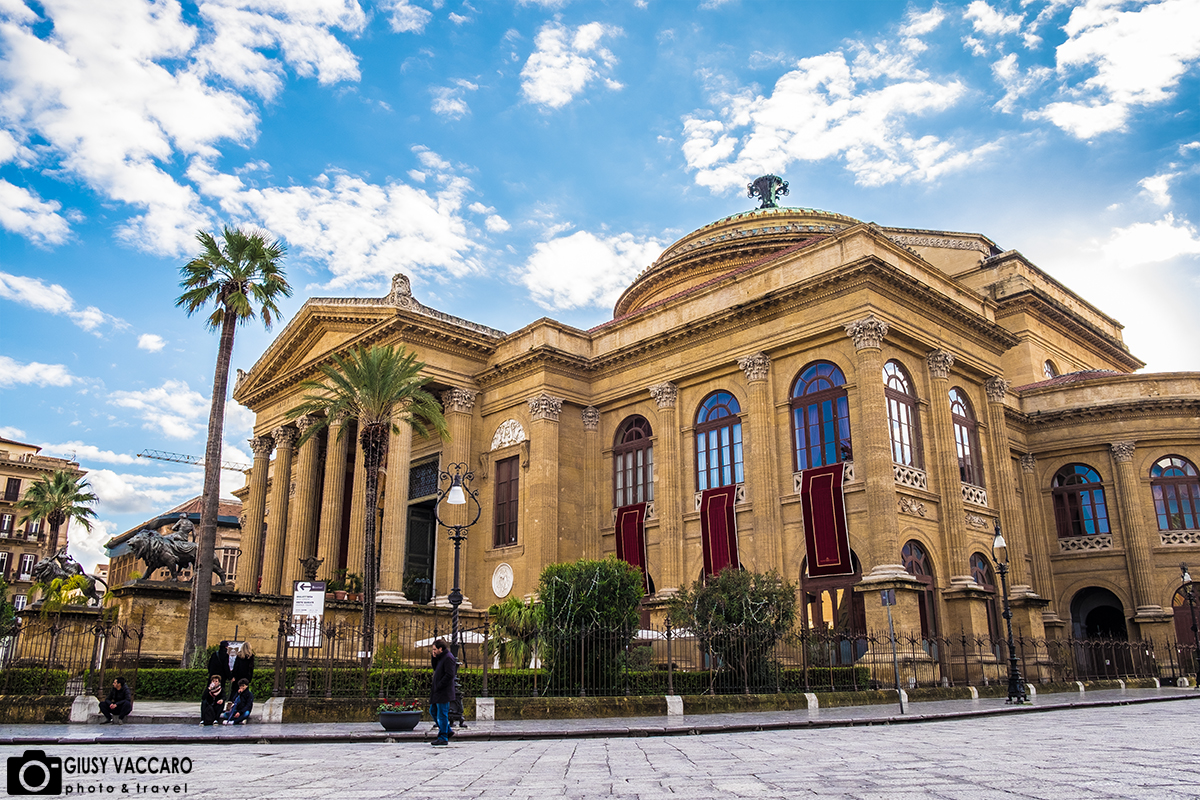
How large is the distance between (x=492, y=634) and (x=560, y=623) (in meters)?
5.22

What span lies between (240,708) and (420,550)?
2254 cm

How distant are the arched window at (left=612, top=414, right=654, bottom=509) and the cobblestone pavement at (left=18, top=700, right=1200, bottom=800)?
18760mm

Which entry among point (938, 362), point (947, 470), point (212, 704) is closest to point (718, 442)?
point (947, 470)

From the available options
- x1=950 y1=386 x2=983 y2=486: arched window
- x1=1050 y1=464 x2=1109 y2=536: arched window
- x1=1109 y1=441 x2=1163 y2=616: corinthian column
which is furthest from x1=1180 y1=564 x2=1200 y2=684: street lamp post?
x1=950 y1=386 x2=983 y2=486: arched window

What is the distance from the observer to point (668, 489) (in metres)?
30.3

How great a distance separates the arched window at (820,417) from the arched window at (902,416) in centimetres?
130

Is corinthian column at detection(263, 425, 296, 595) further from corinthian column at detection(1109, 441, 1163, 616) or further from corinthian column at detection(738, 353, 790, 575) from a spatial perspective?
corinthian column at detection(1109, 441, 1163, 616)

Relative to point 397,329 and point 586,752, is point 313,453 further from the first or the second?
point 586,752

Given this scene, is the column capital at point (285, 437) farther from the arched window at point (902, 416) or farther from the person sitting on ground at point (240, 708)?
the arched window at point (902, 416)

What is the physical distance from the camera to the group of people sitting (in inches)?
583

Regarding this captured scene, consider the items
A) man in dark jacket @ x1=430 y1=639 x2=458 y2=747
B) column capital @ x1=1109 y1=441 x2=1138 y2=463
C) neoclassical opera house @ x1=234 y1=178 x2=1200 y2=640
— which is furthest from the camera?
column capital @ x1=1109 y1=441 x2=1138 y2=463

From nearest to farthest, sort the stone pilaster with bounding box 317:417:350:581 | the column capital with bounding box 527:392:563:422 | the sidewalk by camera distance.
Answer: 1. the sidewalk
2. the column capital with bounding box 527:392:563:422
3. the stone pilaster with bounding box 317:417:350:581

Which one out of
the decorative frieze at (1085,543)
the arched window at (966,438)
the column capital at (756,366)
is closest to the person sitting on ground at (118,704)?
the column capital at (756,366)

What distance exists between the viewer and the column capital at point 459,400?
3459cm
